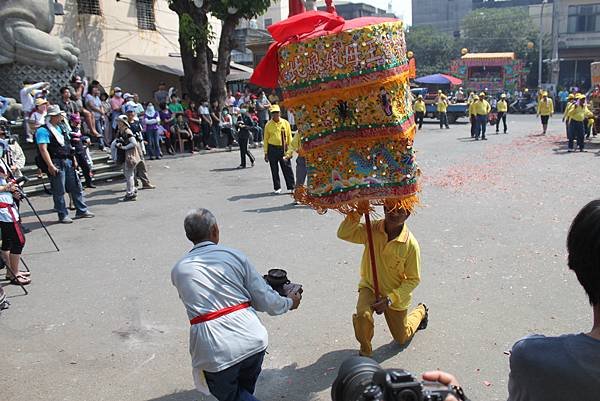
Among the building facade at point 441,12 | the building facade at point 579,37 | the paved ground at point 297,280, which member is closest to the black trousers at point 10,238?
the paved ground at point 297,280

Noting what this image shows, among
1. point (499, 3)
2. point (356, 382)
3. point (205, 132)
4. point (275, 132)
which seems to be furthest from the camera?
point (499, 3)

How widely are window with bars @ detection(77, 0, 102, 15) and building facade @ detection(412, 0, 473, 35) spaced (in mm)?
80920

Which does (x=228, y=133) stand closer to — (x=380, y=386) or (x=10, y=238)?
(x=10, y=238)

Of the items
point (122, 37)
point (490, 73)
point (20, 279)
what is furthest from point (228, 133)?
point (490, 73)

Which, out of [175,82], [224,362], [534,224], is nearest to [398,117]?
[224,362]

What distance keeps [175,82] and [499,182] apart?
51.2 ft

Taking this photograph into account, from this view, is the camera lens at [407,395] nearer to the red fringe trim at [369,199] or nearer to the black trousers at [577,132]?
the red fringe trim at [369,199]

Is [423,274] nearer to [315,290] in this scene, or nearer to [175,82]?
[315,290]

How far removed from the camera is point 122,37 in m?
20.5

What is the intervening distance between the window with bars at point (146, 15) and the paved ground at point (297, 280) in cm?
1249

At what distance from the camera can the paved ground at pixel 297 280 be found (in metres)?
4.34

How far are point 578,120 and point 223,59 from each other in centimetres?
1155

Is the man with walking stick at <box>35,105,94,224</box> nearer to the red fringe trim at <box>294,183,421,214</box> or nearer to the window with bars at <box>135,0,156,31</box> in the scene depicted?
the red fringe trim at <box>294,183,421,214</box>

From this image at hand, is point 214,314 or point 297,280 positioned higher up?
point 214,314
